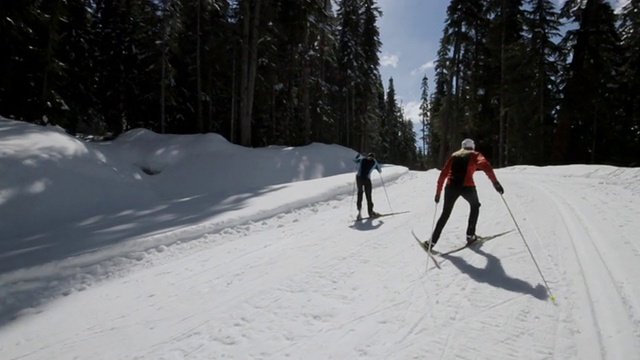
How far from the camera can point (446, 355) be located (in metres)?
3.00

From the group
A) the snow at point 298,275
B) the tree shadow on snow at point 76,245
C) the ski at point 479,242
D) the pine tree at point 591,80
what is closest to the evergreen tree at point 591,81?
the pine tree at point 591,80

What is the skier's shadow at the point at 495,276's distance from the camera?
13.6ft

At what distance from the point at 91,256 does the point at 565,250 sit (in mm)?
8126

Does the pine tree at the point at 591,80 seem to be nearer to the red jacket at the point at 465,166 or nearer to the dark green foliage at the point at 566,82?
the dark green foliage at the point at 566,82

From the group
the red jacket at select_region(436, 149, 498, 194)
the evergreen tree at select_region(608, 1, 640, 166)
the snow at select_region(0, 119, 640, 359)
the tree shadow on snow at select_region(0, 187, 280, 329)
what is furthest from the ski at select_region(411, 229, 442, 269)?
the evergreen tree at select_region(608, 1, 640, 166)

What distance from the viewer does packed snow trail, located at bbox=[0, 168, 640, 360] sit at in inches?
126

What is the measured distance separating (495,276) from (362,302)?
202 cm

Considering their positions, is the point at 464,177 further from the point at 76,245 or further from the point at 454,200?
the point at 76,245

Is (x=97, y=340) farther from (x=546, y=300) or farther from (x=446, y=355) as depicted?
(x=546, y=300)

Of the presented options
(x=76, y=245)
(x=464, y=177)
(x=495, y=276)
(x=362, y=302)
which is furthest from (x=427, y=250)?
(x=76, y=245)

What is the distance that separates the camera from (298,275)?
16.1 ft

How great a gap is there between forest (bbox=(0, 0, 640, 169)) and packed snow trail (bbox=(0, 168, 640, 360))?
14.8m

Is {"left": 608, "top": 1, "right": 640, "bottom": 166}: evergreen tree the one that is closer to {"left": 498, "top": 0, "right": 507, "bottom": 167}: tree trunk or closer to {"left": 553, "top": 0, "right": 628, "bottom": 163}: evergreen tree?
{"left": 553, "top": 0, "right": 628, "bottom": 163}: evergreen tree

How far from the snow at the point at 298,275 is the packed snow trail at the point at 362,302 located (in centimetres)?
2
